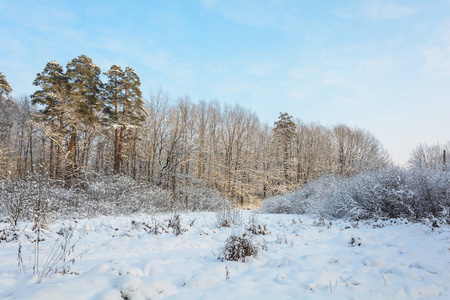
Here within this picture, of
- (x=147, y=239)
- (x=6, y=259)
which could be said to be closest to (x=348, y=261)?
(x=147, y=239)

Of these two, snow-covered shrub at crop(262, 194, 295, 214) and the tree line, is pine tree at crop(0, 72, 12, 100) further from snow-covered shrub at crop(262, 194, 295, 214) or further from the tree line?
snow-covered shrub at crop(262, 194, 295, 214)

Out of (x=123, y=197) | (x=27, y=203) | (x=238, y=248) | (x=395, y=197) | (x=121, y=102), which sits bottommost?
(x=123, y=197)

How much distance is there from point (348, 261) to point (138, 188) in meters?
12.2

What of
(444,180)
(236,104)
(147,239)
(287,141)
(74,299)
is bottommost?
(147,239)

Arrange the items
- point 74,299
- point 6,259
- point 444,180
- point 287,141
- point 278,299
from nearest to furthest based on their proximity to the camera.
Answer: point 74,299
point 278,299
point 6,259
point 444,180
point 287,141

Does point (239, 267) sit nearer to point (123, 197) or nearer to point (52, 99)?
point (123, 197)

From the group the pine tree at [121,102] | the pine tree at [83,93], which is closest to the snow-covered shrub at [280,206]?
the pine tree at [121,102]

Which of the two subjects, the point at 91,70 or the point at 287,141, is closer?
the point at 91,70

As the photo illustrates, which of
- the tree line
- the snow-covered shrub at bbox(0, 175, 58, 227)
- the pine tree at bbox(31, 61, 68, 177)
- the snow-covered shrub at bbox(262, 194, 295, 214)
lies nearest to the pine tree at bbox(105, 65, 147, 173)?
the tree line

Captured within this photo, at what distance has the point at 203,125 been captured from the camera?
24234 millimetres

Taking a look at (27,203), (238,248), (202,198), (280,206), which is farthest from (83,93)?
(238,248)

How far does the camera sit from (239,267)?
11.5 ft

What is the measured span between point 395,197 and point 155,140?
A: 18496mm

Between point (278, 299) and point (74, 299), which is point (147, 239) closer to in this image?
point (74, 299)
